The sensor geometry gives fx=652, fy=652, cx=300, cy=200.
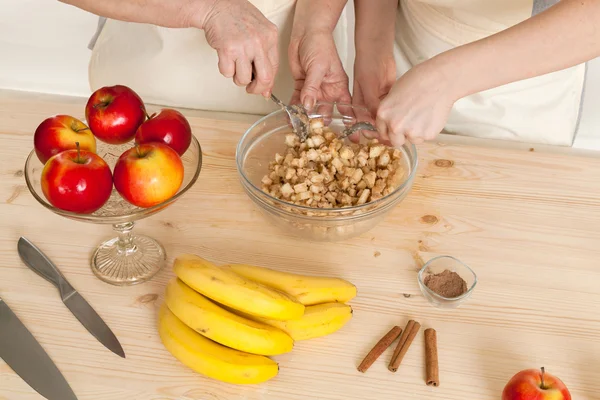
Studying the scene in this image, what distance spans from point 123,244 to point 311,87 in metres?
0.52

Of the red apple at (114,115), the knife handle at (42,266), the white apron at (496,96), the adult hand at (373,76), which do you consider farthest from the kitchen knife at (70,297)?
the white apron at (496,96)

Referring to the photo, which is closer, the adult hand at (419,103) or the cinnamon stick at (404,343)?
the cinnamon stick at (404,343)

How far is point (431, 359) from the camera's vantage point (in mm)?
978

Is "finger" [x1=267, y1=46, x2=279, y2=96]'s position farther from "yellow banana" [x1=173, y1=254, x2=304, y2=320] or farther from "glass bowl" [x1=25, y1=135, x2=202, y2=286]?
"yellow banana" [x1=173, y1=254, x2=304, y2=320]

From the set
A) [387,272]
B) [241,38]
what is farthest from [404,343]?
[241,38]

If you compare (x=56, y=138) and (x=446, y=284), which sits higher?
(x=56, y=138)

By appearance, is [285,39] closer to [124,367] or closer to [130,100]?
[130,100]

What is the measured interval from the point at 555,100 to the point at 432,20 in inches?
14.4

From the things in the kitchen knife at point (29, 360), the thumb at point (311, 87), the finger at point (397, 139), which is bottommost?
the kitchen knife at point (29, 360)

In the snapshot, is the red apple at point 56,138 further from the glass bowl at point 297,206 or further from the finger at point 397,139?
the finger at point 397,139

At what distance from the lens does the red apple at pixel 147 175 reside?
98cm

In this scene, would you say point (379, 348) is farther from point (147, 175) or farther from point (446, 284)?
point (147, 175)

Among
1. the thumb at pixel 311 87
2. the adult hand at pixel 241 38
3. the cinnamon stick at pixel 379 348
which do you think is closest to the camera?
the cinnamon stick at pixel 379 348

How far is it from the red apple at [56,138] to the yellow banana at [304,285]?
331mm
